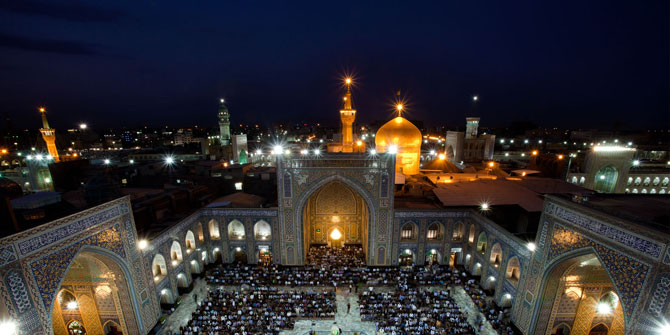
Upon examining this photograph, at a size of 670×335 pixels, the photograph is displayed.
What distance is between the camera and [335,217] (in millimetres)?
18000

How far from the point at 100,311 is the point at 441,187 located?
1693 cm

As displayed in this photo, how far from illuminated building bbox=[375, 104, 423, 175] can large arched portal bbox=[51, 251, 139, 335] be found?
53.7 feet

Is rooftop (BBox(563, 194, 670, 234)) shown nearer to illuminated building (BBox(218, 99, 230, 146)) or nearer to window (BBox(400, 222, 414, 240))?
window (BBox(400, 222, 414, 240))

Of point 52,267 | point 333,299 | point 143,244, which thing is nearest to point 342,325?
point 333,299

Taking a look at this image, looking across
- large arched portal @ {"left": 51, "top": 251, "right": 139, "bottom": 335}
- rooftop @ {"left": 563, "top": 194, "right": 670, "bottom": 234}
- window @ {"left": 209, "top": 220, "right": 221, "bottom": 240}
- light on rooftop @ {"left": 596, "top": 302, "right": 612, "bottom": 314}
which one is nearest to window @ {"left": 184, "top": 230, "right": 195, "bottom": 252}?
window @ {"left": 209, "top": 220, "right": 221, "bottom": 240}

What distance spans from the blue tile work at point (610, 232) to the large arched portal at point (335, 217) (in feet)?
34.0

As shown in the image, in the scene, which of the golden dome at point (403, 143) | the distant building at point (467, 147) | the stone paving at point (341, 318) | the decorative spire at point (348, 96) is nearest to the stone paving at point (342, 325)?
the stone paving at point (341, 318)

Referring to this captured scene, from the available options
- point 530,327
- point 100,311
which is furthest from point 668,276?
point 100,311

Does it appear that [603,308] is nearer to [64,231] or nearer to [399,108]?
[399,108]

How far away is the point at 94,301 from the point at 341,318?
945 cm

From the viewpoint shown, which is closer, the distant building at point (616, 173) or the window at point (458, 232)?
the window at point (458, 232)

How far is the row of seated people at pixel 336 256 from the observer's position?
51.3ft

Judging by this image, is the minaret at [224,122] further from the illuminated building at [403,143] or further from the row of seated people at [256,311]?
the row of seated people at [256,311]

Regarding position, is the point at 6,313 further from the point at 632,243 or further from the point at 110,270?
the point at 632,243
